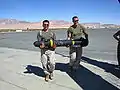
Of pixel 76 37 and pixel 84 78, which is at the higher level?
pixel 76 37

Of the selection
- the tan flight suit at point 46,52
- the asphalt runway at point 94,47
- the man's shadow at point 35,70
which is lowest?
the asphalt runway at point 94,47

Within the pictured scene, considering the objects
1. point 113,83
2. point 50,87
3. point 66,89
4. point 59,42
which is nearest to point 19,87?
point 50,87

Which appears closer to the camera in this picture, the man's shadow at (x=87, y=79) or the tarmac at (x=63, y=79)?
the man's shadow at (x=87, y=79)

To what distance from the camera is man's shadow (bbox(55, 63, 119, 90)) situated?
5.93m

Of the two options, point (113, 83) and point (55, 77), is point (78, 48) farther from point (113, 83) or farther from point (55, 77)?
point (113, 83)

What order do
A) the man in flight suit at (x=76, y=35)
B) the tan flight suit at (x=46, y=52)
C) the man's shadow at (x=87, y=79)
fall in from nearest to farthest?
the man's shadow at (x=87, y=79), the tan flight suit at (x=46, y=52), the man in flight suit at (x=76, y=35)

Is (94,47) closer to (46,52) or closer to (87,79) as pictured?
(87,79)

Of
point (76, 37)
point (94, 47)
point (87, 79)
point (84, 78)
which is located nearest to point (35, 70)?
point (76, 37)

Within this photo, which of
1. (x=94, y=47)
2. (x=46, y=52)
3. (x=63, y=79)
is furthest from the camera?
(x=94, y=47)

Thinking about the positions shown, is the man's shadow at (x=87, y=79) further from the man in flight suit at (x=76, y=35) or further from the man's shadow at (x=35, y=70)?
the man's shadow at (x=35, y=70)

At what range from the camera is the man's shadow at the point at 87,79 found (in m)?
5.93

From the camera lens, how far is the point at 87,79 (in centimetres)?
676

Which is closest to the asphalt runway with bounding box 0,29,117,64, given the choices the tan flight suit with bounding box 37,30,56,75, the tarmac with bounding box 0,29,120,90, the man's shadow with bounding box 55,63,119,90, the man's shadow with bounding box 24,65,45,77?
the tarmac with bounding box 0,29,120,90

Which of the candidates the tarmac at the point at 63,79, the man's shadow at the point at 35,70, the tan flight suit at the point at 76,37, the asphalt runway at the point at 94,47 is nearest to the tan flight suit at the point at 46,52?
the tarmac at the point at 63,79
